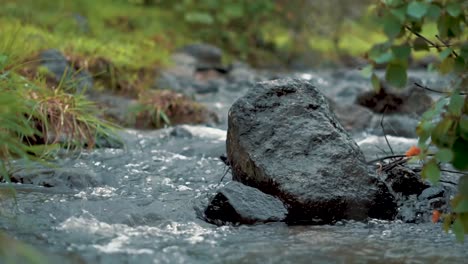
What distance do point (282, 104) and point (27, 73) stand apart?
284 cm

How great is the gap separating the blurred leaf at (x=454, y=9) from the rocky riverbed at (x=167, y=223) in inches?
43.5

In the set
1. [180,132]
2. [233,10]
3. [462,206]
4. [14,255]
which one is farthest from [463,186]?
[233,10]

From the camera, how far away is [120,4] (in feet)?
40.9

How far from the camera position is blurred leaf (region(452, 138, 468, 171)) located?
2463 millimetres

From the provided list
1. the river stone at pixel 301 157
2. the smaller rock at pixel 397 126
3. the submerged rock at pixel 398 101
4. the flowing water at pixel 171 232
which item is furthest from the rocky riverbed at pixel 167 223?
the submerged rock at pixel 398 101

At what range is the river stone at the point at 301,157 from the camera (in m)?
3.60

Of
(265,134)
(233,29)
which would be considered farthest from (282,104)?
(233,29)

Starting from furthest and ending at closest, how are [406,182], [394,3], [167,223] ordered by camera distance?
[406,182]
[167,223]
[394,3]

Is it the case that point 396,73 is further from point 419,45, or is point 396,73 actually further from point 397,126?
point 397,126

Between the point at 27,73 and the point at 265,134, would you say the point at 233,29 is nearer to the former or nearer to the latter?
the point at 27,73

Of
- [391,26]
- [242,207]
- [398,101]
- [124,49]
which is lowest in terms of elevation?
[242,207]

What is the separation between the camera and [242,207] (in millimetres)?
3479

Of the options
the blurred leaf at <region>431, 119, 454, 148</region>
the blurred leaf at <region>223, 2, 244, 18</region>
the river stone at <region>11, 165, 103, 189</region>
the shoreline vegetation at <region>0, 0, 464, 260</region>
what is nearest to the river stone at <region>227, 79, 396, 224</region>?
the shoreline vegetation at <region>0, 0, 464, 260</region>

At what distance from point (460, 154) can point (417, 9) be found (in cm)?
57
